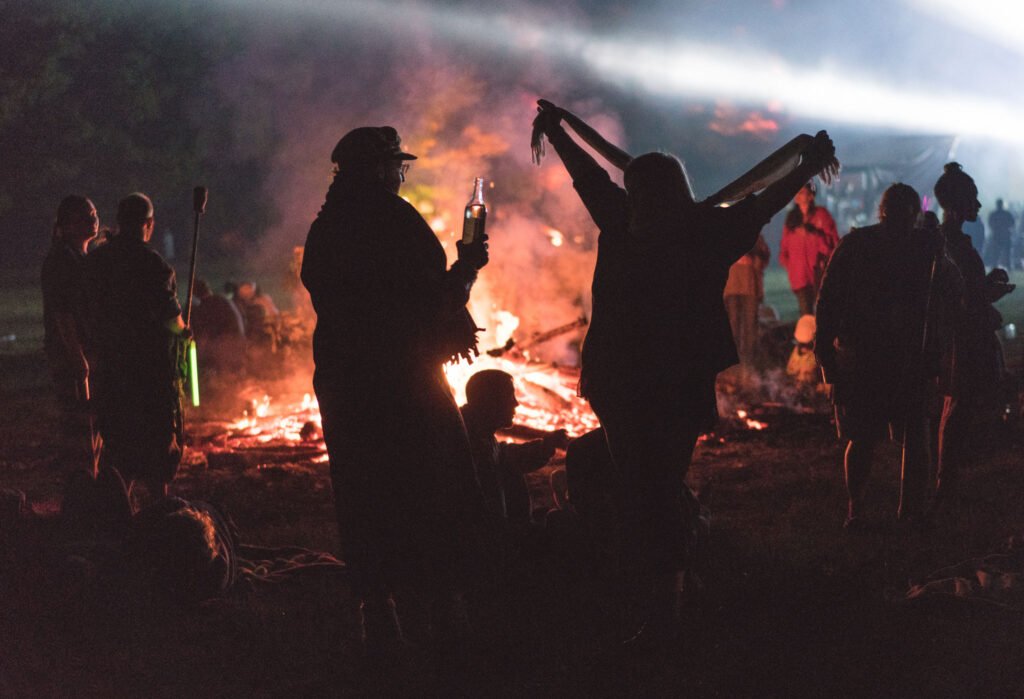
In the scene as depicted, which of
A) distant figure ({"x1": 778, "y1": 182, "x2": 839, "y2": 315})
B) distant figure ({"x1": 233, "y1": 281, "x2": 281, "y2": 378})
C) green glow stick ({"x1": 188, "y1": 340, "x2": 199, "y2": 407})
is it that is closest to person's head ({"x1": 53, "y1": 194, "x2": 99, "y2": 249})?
green glow stick ({"x1": 188, "y1": 340, "x2": 199, "y2": 407})

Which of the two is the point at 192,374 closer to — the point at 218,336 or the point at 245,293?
the point at 218,336

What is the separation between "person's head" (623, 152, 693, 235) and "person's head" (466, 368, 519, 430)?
1.08 meters

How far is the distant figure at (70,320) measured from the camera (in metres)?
6.44

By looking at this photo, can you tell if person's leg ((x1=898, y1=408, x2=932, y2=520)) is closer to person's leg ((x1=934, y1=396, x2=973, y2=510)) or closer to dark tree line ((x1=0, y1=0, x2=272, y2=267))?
person's leg ((x1=934, y1=396, x2=973, y2=510))

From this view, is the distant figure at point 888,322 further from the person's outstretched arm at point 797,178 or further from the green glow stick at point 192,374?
the green glow stick at point 192,374

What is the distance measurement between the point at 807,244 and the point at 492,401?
8.45m

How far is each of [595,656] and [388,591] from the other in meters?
0.96

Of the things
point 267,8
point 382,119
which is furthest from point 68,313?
point 267,8

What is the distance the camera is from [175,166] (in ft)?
71.1

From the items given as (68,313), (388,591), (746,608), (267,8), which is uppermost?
(267,8)

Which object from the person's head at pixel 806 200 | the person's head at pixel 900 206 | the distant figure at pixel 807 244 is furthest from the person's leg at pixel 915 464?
the person's head at pixel 806 200

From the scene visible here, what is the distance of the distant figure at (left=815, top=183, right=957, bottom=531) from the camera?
5691mm

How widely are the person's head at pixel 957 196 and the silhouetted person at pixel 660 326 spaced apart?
2476mm

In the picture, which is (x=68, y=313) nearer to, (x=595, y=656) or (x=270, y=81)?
(x=595, y=656)
